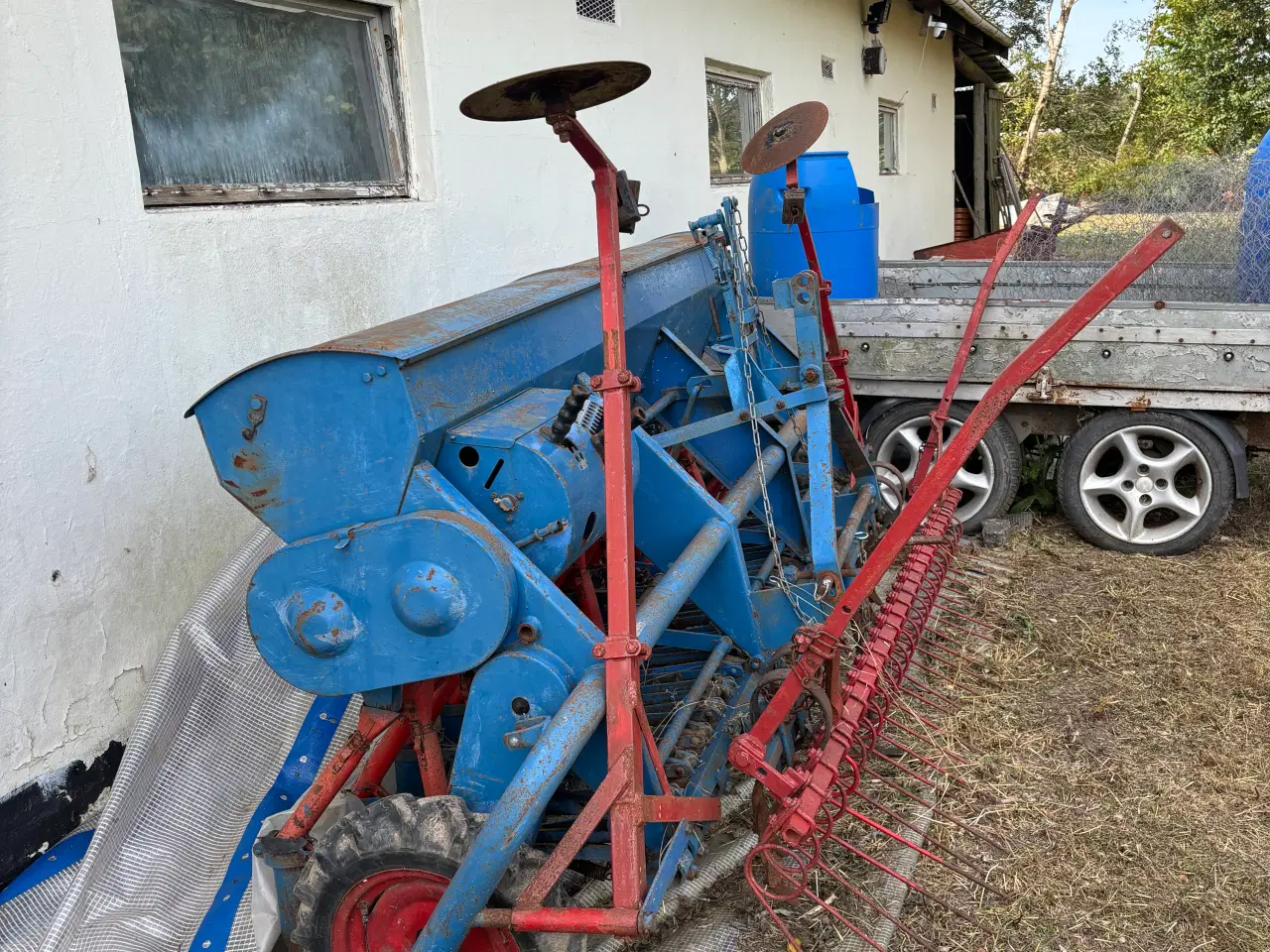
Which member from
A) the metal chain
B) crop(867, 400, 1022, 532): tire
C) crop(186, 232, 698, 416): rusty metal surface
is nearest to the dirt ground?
crop(867, 400, 1022, 532): tire

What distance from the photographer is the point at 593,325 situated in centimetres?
320

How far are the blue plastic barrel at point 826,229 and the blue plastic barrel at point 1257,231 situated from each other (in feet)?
5.92

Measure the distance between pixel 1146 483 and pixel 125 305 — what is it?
4.30 m

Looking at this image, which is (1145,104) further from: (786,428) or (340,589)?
(340,589)

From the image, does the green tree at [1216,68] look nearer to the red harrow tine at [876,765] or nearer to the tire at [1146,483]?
the tire at [1146,483]

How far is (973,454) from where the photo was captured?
527cm

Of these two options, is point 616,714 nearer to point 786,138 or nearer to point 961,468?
point 786,138

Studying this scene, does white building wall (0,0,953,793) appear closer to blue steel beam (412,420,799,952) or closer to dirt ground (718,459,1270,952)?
blue steel beam (412,420,799,952)

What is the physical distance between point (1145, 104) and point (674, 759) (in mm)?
29638

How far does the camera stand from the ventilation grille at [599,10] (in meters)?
5.24

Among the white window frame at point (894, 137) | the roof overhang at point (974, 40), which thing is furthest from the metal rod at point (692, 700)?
the roof overhang at point (974, 40)

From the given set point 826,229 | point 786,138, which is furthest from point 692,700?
point 826,229

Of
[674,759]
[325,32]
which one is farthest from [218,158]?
[674,759]

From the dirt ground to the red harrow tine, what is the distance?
0.27ft
